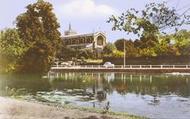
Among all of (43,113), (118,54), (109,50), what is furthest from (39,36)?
(118,54)

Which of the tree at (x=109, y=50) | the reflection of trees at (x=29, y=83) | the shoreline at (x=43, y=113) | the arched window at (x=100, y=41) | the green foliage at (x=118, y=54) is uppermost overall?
the arched window at (x=100, y=41)

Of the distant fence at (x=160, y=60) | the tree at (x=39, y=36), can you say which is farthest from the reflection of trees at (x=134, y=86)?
the distant fence at (x=160, y=60)

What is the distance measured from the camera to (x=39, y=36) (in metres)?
28.5

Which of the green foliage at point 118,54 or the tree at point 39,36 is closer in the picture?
the tree at point 39,36

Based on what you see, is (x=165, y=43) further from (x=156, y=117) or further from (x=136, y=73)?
(x=136, y=73)

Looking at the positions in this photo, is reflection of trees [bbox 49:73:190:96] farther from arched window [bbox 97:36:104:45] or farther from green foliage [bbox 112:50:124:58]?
green foliage [bbox 112:50:124:58]

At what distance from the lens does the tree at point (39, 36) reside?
83.7 feet

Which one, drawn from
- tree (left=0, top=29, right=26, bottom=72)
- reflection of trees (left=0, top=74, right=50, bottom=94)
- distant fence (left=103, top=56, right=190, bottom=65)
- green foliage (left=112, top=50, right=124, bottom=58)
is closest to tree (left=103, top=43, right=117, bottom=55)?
green foliage (left=112, top=50, right=124, bottom=58)

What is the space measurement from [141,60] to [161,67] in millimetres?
4518

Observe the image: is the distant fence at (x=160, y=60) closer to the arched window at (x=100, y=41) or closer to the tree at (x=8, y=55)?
the arched window at (x=100, y=41)

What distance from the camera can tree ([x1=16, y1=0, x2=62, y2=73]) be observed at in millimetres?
25516

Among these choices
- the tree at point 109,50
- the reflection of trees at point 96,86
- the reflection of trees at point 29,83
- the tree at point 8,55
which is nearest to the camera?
the tree at point 8,55

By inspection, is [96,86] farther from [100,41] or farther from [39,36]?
[100,41]

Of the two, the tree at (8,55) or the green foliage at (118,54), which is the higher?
the green foliage at (118,54)
